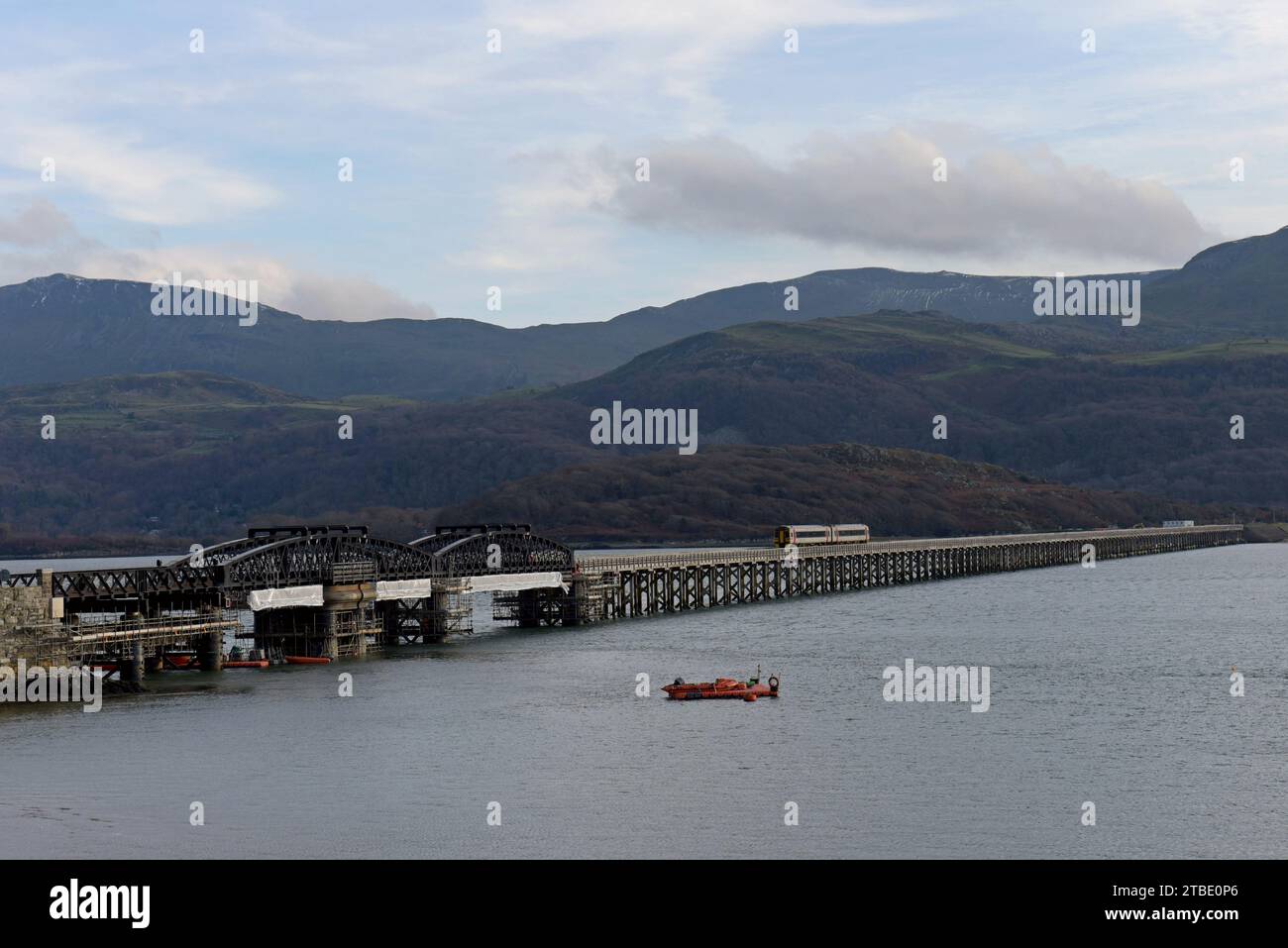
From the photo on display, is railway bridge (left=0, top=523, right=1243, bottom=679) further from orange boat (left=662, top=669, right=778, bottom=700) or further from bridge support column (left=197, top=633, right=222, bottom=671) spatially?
orange boat (left=662, top=669, right=778, bottom=700)

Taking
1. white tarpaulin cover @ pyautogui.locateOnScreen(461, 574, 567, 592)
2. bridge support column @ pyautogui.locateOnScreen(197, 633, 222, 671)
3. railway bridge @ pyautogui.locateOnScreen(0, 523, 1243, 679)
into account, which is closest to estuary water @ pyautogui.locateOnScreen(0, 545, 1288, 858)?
bridge support column @ pyautogui.locateOnScreen(197, 633, 222, 671)

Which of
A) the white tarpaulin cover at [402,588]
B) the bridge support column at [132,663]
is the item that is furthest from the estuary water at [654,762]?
the white tarpaulin cover at [402,588]

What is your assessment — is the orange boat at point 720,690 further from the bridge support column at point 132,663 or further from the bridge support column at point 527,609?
the bridge support column at point 527,609

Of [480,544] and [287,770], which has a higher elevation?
[480,544]

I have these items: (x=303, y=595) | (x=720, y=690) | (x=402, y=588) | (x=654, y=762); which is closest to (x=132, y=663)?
(x=303, y=595)
